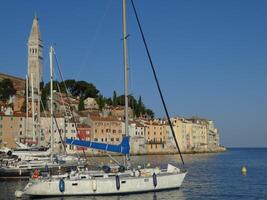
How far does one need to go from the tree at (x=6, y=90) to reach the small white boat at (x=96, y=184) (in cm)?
7509

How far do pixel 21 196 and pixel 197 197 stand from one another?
30.3 feet

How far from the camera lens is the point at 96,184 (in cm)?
2347

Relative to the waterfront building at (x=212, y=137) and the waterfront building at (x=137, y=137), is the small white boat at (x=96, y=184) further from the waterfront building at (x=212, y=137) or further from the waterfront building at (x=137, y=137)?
the waterfront building at (x=212, y=137)

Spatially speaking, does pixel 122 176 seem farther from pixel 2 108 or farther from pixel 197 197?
pixel 2 108

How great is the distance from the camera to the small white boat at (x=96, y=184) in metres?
23.3

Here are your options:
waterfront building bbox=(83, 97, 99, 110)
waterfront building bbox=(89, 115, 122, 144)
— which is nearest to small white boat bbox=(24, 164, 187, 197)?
waterfront building bbox=(89, 115, 122, 144)

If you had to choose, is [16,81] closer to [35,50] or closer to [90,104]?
[35,50]

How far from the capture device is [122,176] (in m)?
23.9

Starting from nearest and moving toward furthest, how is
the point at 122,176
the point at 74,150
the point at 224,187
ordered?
the point at 122,176 < the point at 224,187 < the point at 74,150

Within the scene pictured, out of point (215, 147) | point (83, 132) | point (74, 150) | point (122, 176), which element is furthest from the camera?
point (215, 147)

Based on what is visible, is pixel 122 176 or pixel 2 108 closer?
pixel 122 176

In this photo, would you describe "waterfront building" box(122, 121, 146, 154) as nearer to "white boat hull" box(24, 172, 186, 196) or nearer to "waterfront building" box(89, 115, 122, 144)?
"waterfront building" box(89, 115, 122, 144)

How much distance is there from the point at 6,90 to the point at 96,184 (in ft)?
253

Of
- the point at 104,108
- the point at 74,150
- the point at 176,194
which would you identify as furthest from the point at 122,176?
the point at 104,108
